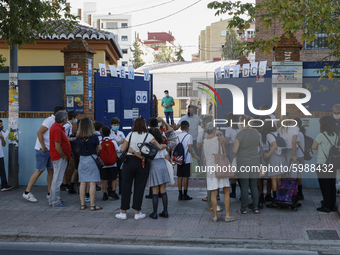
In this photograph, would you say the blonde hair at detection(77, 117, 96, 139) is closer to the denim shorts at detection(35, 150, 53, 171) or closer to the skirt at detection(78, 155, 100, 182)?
the skirt at detection(78, 155, 100, 182)

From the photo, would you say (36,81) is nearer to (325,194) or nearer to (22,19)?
(22,19)

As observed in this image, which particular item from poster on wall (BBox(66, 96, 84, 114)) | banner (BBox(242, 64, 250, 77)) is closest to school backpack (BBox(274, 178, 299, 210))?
banner (BBox(242, 64, 250, 77))

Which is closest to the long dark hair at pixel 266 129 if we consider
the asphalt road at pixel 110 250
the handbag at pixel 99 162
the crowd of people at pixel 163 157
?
the crowd of people at pixel 163 157

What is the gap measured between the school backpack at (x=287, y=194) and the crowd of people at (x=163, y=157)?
265 millimetres

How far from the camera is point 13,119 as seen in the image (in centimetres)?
1010

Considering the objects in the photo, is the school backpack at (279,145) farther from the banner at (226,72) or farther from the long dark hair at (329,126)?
the banner at (226,72)

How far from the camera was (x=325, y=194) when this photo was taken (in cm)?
779

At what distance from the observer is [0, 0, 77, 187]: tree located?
9.63 m

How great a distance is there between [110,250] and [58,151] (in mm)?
2728

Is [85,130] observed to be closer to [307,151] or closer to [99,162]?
[99,162]

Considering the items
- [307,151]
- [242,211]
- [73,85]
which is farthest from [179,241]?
[73,85]

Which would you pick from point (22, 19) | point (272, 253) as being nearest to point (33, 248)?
point (272, 253)

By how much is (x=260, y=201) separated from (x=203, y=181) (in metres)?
3.00

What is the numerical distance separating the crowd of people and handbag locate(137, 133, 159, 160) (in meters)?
0.05
